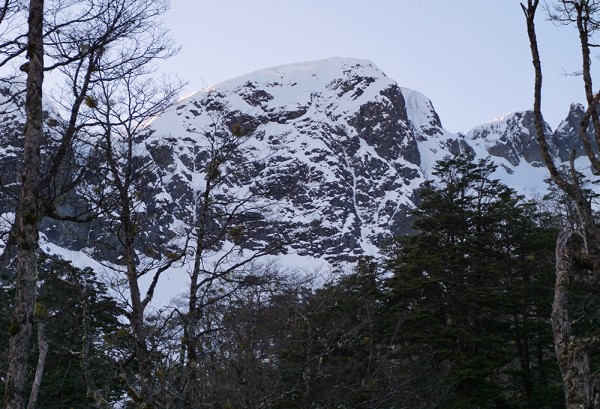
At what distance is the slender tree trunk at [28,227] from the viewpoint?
224 inches

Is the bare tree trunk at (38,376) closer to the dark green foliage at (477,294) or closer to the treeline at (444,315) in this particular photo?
the treeline at (444,315)

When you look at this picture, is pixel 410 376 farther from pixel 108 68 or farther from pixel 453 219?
pixel 108 68

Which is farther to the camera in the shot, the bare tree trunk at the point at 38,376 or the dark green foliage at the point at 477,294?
the dark green foliage at the point at 477,294

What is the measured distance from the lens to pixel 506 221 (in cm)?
2325

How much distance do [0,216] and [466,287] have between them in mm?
16574

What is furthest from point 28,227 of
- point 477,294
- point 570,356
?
point 477,294

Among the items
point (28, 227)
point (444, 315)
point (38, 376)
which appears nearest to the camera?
point (28, 227)

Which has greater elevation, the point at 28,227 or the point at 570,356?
the point at 28,227

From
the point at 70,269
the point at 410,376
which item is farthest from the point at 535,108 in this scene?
the point at 410,376

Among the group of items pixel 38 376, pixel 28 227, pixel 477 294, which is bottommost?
pixel 38 376

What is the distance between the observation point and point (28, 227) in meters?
6.00

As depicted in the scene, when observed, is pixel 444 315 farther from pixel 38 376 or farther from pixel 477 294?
pixel 38 376

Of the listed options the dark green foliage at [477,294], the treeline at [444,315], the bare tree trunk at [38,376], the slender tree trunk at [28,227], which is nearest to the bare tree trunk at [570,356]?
the slender tree trunk at [28,227]

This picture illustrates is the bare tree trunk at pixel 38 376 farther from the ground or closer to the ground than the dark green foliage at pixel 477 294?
closer to the ground
